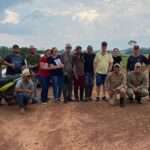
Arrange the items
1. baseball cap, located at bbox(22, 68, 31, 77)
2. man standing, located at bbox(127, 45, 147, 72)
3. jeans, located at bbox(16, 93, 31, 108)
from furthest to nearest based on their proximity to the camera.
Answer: man standing, located at bbox(127, 45, 147, 72) → jeans, located at bbox(16, 93, 31, 108) → baseball cap, located at bbox(22, 68, 31, 77)

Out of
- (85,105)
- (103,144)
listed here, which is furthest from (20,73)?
(103,144)

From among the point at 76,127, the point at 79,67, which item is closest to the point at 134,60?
the point at 79,67

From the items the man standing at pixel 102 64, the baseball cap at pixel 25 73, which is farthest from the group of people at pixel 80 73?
the baseball cap at pixel 25 73

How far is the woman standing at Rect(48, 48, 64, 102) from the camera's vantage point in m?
14.5

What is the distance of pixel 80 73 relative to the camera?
48.0 ft

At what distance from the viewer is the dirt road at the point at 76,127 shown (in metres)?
11.6

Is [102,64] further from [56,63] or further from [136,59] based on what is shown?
[56,63]

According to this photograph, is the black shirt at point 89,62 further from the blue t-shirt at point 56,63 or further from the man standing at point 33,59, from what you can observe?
the man standing at point 33,59

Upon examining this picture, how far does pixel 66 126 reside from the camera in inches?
506

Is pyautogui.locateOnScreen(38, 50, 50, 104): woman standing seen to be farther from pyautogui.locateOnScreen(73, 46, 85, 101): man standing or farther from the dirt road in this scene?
pyautogui.locateOnScreen(73, 46, 85, 101): man standing

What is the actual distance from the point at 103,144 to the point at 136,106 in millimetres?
3037

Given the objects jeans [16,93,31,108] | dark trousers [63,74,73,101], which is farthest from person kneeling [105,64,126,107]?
jeans [16,93,31,108]

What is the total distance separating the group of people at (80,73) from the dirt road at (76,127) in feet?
1.62

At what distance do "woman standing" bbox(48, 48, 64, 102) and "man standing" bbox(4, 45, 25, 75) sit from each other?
948 millimetres
